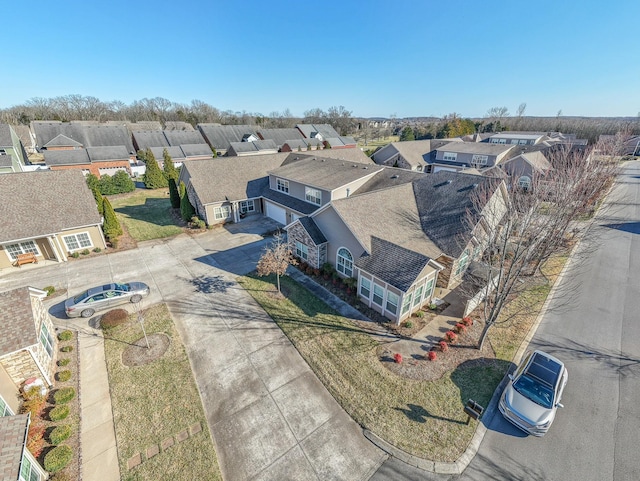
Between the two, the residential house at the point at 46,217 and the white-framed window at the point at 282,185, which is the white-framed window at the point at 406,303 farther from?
the residential house at the point at 46,217

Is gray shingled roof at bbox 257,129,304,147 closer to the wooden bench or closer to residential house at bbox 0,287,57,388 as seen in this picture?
the wooden bench

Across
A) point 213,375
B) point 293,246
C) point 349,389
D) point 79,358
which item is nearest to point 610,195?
point 293,246

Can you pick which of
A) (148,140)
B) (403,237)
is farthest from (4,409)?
(148,140)

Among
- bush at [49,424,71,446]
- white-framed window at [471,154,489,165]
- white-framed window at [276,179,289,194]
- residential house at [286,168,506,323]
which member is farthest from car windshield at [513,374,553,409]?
white-framed window at [471,154,489,165]

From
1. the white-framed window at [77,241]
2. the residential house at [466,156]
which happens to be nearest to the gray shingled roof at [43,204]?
the white-framed window at [77,241]

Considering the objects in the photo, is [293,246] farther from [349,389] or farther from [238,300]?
[349,389]
